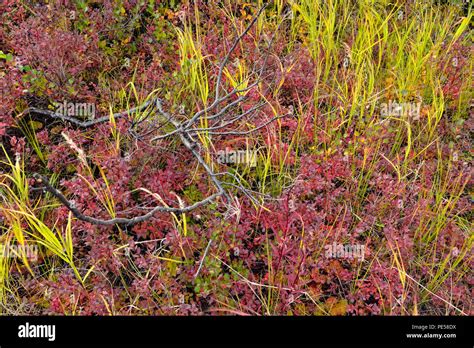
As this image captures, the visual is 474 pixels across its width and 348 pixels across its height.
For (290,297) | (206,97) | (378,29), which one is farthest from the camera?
(378,29)

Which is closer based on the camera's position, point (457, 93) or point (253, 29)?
point (457, 93)

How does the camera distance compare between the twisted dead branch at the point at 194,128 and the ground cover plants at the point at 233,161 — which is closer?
the ground cover plants at the point at 233,161

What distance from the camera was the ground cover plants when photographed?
321 cm

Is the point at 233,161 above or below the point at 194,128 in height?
below

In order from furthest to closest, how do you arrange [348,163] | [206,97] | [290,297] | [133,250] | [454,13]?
1. [454,13]
2. [206,97]
3. [348,163]
4. [133,250]
5. [290,297]

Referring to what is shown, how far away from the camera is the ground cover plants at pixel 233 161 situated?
3207mm

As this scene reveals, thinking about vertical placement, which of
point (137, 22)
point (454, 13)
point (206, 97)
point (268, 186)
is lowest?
point (268, 186)

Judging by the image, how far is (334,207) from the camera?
143 inches

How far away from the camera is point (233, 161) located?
381 cm

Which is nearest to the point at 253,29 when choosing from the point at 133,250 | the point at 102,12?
the point at 102,12

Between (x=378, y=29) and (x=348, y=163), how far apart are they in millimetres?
1441

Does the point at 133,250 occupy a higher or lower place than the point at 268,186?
lower

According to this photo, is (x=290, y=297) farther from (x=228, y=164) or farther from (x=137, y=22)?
(x=137, y=22)

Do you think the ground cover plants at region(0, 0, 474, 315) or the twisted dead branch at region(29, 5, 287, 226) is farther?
the twisted dead branch at region(29, 5, 287, 226)
